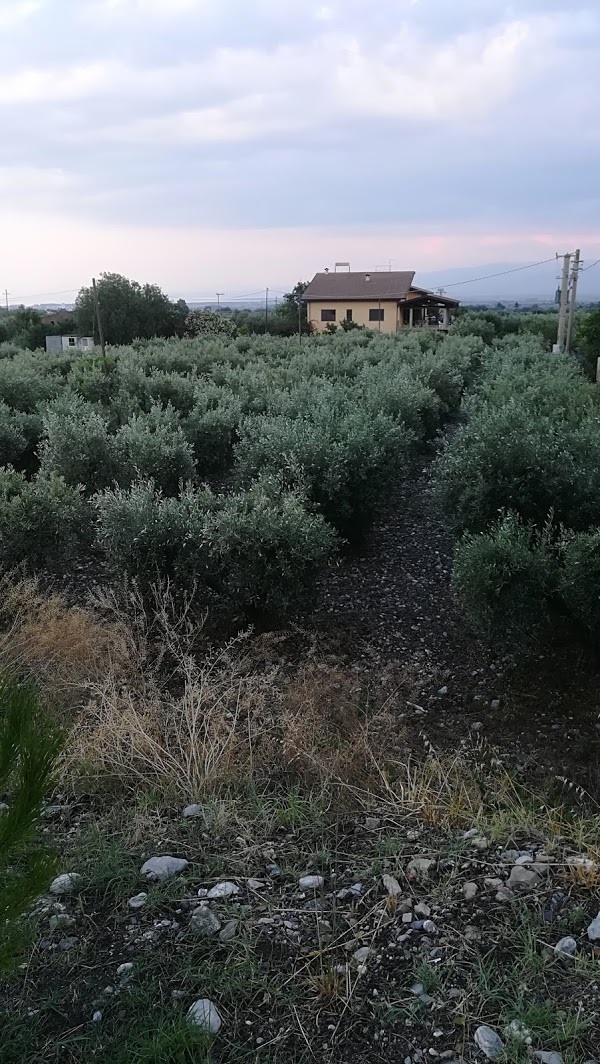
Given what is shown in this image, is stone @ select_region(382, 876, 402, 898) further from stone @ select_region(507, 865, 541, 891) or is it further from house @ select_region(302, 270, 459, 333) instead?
house @ select_region(302, 270, 459, 333)

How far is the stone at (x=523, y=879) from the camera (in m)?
2.86

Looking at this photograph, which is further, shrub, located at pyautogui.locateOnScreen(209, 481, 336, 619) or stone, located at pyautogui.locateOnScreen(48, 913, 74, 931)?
shrub, located at pyautogui.locateOnScreen(209, 481, 336, 619)

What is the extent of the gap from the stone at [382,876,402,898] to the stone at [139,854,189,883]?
77 cm

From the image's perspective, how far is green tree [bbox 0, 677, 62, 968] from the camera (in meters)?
2.06

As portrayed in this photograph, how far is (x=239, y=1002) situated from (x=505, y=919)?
0.93 metres

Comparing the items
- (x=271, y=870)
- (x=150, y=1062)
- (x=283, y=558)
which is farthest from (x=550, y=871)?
(x=283, y=558)

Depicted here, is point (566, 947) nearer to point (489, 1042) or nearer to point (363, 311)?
point (489, 1042)

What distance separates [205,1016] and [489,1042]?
0.82m

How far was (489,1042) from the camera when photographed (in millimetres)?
2227

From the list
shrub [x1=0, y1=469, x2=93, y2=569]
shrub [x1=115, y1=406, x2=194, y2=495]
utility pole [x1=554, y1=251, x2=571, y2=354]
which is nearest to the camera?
shrub [x1=0, y1=469, x2=93, y2=569]

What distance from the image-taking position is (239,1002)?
2430 mm

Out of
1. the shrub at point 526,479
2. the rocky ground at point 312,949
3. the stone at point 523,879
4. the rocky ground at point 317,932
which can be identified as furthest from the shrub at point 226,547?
the stone at point 523,879

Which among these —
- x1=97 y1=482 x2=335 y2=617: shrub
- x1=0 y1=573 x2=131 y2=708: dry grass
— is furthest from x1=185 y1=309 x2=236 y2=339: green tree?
x1=0 y1=573 x2=131 y2=708: dry grass

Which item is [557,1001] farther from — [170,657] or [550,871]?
[170,657]
